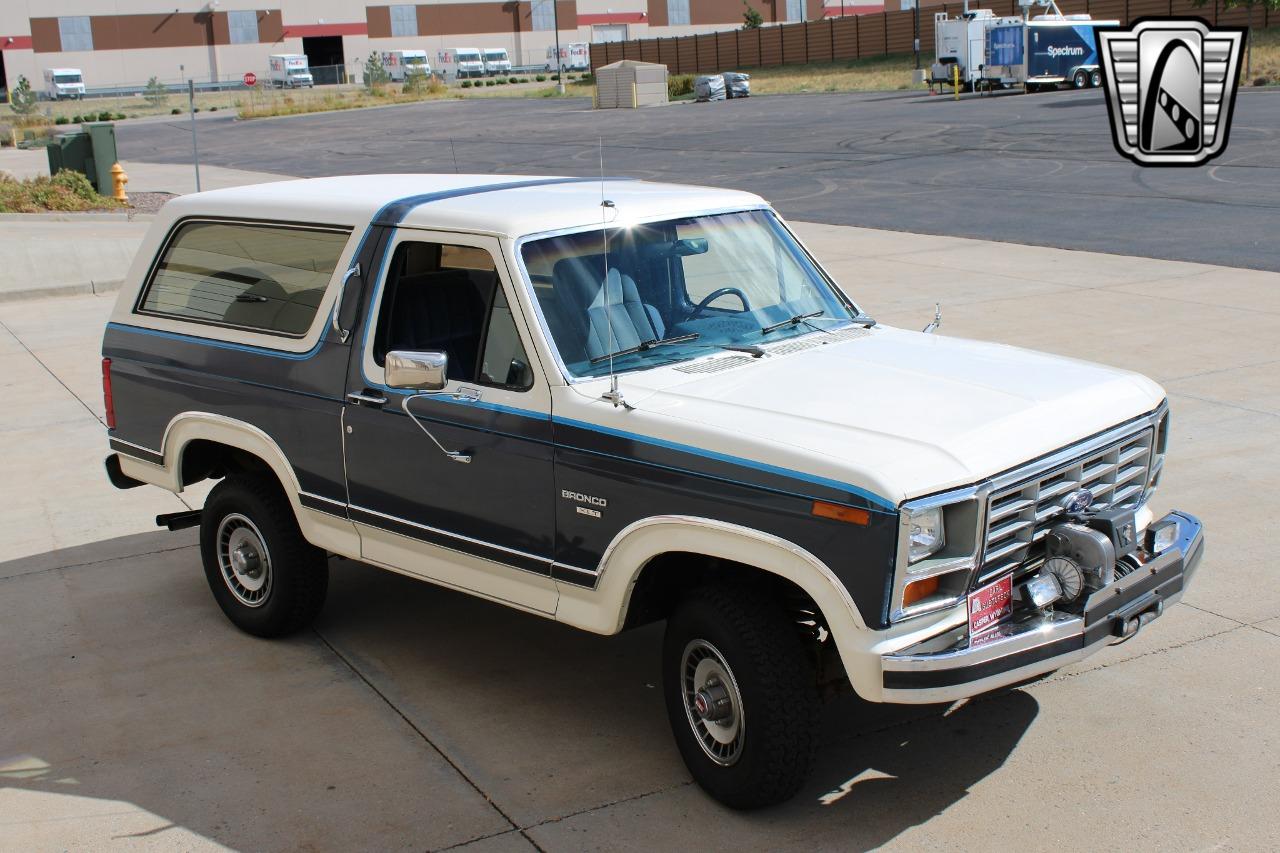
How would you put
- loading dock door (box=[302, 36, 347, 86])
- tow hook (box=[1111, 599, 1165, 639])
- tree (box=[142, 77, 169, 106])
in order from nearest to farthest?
tow hook (box=[1111, 599, 1165, 639]) < tree (box=[142, 77, 169, 106]) < loading dock door (box=[302, 36, 347, 86])

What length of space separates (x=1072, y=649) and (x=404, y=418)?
2584mm

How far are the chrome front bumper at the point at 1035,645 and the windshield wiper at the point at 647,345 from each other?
5.27ft

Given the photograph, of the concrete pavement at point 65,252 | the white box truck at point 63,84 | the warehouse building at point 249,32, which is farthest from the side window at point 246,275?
the warehouse building at point 249,32

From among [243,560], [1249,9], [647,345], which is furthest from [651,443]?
[1249,9]

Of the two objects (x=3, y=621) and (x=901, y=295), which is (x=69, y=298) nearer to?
(x=901, y=295)

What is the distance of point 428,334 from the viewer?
223 inches

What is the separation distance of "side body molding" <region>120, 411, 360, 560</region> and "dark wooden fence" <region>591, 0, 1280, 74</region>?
5626 centimetres

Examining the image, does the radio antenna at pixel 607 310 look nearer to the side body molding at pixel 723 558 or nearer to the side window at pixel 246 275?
the side body molding at pixel 723 558

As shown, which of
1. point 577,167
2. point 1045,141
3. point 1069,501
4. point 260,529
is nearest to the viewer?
point 1069,501

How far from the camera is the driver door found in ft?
16.8

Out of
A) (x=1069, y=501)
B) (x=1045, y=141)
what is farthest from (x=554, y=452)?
(x=1045, y=141)

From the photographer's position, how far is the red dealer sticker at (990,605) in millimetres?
4316

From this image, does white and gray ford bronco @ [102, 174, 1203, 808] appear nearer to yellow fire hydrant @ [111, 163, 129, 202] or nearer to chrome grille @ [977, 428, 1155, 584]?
chrome grille @ [977, 428, 1155, 584]

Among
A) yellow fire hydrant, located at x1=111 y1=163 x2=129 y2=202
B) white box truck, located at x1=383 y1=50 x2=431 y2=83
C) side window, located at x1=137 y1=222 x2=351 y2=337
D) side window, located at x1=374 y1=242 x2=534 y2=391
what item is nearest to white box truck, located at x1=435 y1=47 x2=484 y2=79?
white box truck, located at x1=383 y1=50 x2=431 y2=83
